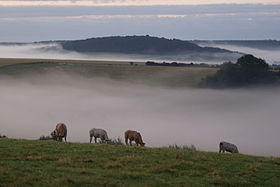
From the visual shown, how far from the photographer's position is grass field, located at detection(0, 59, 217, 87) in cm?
11606

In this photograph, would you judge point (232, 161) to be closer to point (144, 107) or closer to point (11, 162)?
point (11, 162)

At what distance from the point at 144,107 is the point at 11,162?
100.0m

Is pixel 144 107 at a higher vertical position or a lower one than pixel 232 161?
higher

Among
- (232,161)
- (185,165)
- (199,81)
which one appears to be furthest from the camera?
(199,81)

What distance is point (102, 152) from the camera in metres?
20.3

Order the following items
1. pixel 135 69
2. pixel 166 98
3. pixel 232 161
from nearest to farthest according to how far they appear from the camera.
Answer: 1. pixel 232 161
2. pixel 166 98
3. pixel 135 69

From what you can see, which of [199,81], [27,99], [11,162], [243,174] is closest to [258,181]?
→ [243,174]

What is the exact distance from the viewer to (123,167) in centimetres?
1712

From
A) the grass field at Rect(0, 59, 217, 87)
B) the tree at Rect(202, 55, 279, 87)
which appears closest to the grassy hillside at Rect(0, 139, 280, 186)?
the tree at Rect(202, 55, 279, 87)

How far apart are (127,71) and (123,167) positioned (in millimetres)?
108099

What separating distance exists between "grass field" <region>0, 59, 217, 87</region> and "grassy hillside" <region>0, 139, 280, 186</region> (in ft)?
294

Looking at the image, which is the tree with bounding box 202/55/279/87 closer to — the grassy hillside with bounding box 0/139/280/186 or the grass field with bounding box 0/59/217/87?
the grass field with bounding box 0/59/217/87

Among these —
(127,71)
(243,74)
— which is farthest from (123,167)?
(127,71)

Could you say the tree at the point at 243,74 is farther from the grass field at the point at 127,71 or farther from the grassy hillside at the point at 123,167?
the grassy hillside at the point at 123,167
